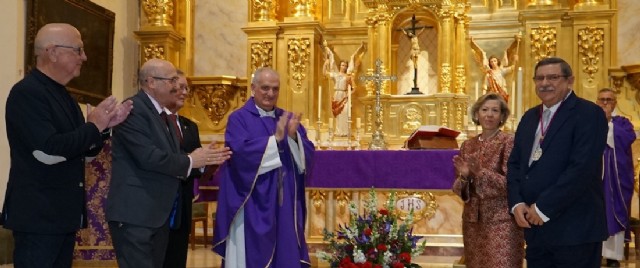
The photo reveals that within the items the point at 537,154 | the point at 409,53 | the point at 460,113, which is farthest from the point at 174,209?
the point at 409,53

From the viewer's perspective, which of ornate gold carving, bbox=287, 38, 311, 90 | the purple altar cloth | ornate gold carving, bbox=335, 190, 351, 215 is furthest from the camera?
ornate gold carving, bbox=287, 38, 311, 90

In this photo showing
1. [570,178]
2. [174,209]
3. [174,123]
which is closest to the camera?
[570,178]

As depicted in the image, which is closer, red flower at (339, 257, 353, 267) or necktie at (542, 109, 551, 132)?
necktie at (542, 109, 551, 132)

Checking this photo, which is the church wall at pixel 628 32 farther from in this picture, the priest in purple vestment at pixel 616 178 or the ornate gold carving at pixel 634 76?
the priest in purple vestment at pixel 616 178

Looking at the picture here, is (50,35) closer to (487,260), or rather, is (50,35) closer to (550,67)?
(550,67)

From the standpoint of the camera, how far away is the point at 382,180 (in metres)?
6.73

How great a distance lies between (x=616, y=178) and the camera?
7.41 metres

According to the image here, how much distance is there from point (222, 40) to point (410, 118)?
9.94 ft

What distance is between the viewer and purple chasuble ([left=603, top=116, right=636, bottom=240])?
7285 mm

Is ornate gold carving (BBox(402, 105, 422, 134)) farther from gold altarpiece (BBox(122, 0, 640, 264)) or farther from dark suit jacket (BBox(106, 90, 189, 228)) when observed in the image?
dark suit jacket (BBox(106, 90, 189, 228))

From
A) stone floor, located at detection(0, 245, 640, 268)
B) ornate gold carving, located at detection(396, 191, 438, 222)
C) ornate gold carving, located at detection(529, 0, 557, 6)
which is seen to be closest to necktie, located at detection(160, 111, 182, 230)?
stone floor, located at detection(0, 245, 640, 268)

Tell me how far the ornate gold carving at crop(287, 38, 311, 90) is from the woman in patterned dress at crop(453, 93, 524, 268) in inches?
192

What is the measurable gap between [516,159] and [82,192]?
95.3 inches

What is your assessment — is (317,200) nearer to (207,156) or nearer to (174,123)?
(174,123)
